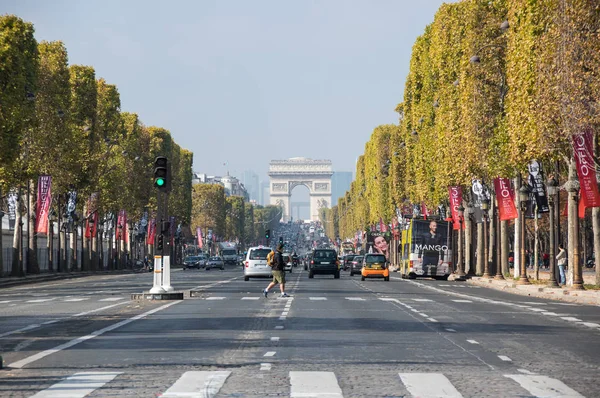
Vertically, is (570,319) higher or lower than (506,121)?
lower

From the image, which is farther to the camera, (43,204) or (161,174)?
(43,204)

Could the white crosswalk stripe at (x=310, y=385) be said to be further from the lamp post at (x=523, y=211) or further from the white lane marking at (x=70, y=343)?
the lamp post at (x=523, y=211)

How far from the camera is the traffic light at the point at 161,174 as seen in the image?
34375 mm

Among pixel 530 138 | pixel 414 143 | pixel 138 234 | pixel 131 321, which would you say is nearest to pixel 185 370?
pixel 131 321

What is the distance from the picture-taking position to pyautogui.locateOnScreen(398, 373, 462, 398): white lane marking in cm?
1268

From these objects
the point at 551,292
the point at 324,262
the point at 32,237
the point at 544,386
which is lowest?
the point at 544,386

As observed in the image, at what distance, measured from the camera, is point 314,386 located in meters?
13.2

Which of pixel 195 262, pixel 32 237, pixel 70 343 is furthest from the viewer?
pixel 195 262

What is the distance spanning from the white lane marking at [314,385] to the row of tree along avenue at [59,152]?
43356mm

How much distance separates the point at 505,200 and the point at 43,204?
83.5 feet

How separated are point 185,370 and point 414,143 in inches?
2833

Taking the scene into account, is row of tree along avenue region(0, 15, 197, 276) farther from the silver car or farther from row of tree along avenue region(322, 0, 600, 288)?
row of tree along avenue region(322, 0, 600, 288)

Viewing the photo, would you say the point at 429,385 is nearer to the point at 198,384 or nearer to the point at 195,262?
the point at 198,384

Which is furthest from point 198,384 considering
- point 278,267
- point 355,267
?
point 355,267
